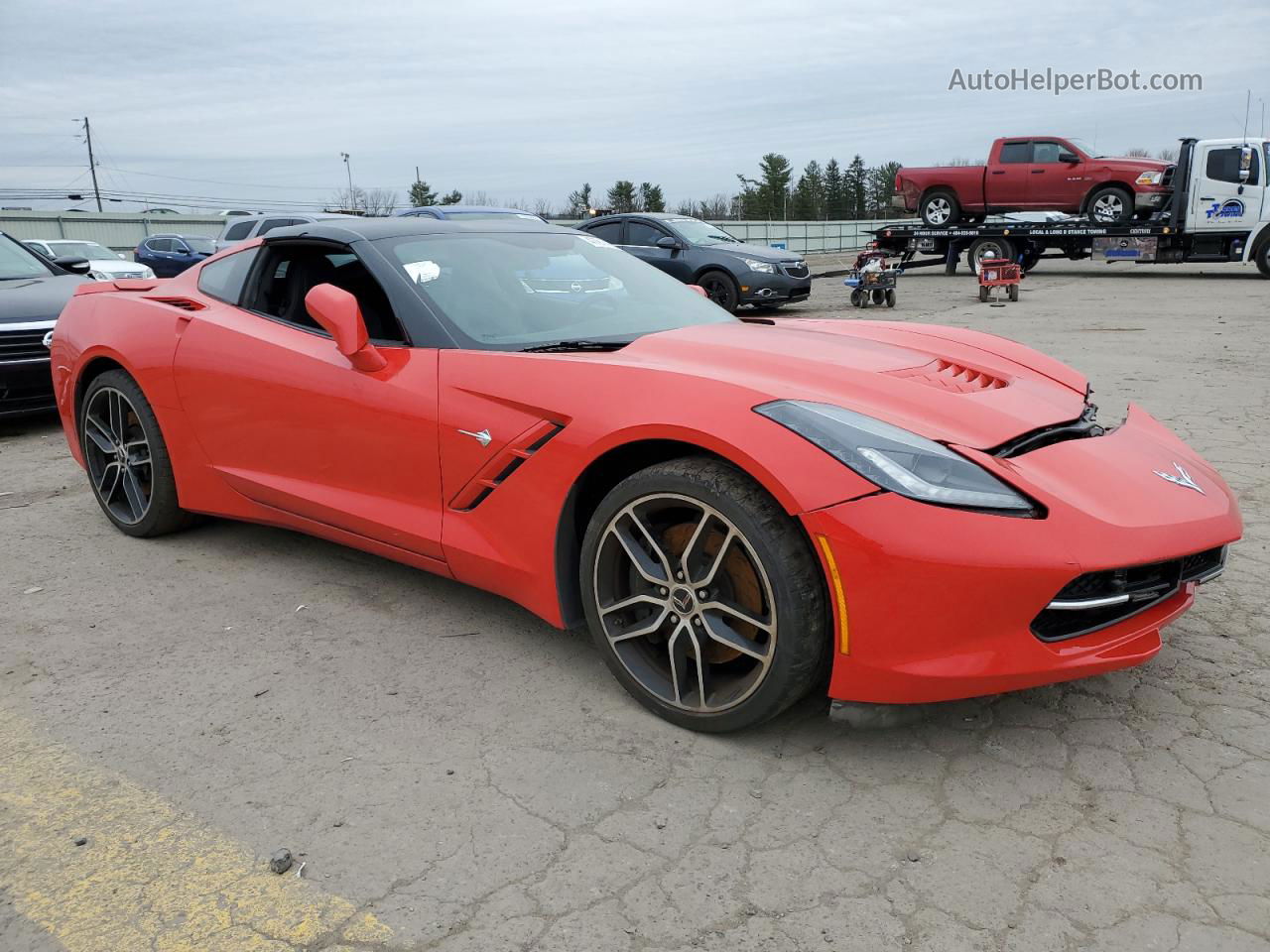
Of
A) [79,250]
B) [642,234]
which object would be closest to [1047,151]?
[642,234]

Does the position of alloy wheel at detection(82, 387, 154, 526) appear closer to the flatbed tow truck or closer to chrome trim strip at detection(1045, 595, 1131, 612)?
chrome trim strip at detection(1045, 595, 1131, 612)

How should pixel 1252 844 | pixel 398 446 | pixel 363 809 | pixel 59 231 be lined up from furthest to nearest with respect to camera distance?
pixel 59 231
pixel 398 446
pixel 363 809
pixel 1252 844

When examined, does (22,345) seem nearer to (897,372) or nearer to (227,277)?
(227,277)

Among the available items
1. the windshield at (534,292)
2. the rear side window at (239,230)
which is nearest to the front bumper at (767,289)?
the rear side window at (239,230)

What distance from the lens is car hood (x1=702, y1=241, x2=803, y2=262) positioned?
13.2 meters

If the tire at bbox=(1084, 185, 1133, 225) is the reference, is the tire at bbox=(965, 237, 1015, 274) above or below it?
below

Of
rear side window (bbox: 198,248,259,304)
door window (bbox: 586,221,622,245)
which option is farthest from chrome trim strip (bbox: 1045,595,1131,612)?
door window (bbox: 586,221,622,245)

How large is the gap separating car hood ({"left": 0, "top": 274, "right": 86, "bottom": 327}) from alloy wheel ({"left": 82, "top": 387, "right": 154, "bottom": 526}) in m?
2.70

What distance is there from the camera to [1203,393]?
22.7ft

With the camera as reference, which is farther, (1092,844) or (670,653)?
(670,653)

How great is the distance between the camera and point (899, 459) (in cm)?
222

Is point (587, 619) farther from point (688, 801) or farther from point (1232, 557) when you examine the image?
point (1232, 557)

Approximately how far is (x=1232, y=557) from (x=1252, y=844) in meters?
1.92

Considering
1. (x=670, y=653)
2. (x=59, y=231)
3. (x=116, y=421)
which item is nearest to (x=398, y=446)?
(x=670, y=653)
